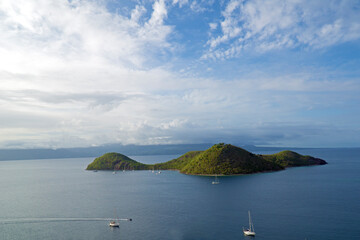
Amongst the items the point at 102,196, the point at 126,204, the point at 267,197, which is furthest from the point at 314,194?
the point at 102,196

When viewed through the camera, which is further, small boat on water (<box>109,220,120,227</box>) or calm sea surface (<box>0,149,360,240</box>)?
small boat on water (<box>109,220,120,227</box>)

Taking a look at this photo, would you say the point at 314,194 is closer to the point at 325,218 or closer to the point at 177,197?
the point at 325,218

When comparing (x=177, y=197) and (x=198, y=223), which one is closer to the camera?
(x=198, y=223)

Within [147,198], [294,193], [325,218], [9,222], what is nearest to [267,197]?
[294,193]

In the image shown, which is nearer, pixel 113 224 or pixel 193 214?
pixel 113 224

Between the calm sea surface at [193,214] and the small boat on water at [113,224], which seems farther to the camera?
the small boat on water at [113,224]

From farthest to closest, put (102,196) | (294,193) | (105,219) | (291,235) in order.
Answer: (102,196) < (294,193) < (105,219) < (291,235)

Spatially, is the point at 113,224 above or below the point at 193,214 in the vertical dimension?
below

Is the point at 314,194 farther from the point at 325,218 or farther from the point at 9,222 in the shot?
the point at 9,222

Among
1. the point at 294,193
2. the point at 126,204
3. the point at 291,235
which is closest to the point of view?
the point at 291,235
